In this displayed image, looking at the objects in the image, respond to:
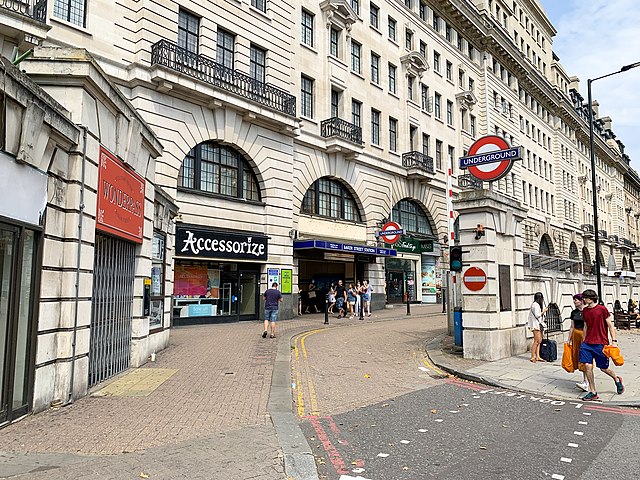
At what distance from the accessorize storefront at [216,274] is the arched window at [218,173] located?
1865 mm

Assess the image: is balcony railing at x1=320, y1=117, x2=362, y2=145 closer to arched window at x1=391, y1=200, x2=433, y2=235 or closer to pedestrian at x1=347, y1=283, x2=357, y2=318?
arched window at x1=391, y1=200, x2=433, y2=235

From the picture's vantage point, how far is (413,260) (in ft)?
110

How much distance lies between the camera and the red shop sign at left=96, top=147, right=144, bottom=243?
812 centimetres

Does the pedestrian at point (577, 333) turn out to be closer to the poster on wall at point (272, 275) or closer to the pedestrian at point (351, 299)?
the poster on wall at point (272, 275)

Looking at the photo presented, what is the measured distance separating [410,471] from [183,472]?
7.12 feet

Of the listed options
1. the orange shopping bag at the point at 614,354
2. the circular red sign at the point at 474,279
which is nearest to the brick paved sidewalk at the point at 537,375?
the orange shopping bag at the point at 614,354

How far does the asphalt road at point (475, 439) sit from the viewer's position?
16.3 feet

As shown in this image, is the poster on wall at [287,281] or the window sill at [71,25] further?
the poster on wall at [287,281]

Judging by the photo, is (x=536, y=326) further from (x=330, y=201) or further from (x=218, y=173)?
(x=330, y=201)

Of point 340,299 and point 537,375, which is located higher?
point 340,299

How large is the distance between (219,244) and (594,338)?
14839 millimetres

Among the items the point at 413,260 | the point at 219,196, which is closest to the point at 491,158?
the point at 219,196

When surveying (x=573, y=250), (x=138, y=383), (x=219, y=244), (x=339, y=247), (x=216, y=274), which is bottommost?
(x=138, y=383)

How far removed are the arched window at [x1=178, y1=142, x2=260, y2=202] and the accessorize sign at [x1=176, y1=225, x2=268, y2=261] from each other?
1.85m
